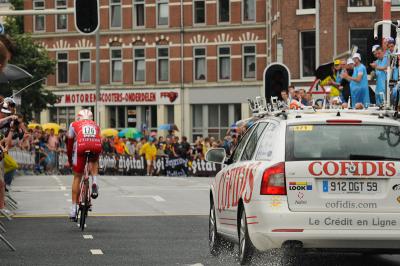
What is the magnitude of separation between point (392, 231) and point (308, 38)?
4755 cm

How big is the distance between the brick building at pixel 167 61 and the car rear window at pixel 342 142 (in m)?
55.5

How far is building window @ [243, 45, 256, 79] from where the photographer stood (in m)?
70.7

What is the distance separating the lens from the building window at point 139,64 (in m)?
73.8

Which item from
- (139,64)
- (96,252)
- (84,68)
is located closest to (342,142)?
(96,252)

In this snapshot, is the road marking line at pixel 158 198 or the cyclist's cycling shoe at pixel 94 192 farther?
the road marking line at pixel 158 198

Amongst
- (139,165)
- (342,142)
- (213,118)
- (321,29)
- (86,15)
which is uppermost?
(321,29)

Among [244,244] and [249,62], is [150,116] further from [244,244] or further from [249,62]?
[244,244]

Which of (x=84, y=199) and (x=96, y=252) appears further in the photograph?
(x=84, y=199)

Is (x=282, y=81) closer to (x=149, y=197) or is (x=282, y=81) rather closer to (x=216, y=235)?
(x=149, y=197)

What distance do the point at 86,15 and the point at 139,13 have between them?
4789 centimetres

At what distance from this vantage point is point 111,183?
112 ft

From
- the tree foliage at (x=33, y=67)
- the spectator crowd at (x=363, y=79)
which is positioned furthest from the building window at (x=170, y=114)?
the spectator crowd at (x=363, y=79)

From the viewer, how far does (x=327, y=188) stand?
35.3 feet

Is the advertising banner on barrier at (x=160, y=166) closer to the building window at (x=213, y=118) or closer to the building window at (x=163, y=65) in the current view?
the building window at (x=213, y=118)
